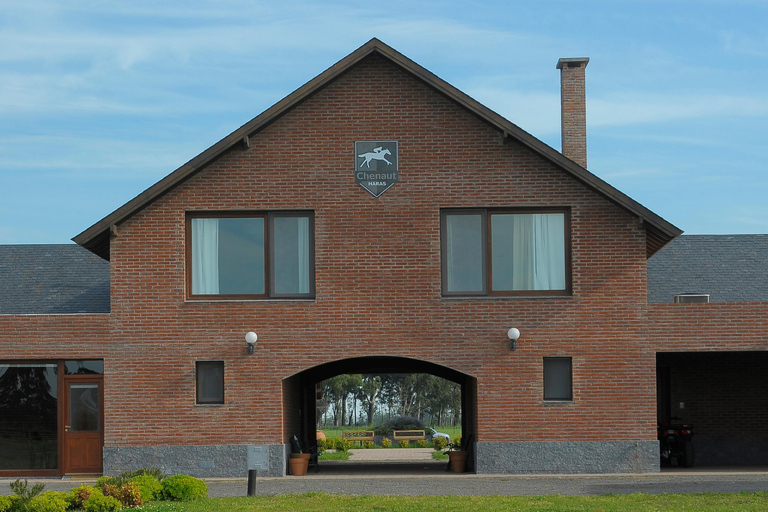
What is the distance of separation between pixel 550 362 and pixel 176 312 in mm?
7908

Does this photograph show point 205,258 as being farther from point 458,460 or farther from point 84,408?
point 458,460

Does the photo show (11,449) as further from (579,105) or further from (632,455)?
(579,105)

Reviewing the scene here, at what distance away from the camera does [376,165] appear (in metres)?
21.8

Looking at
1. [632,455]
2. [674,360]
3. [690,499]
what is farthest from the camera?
[674,360]

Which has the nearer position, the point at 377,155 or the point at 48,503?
the point at 48,503

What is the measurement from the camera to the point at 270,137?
21.7 metres

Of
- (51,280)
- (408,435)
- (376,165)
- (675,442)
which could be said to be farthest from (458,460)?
(408,435)

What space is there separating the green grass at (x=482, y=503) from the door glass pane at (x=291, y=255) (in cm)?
547

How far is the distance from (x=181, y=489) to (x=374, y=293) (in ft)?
21.2

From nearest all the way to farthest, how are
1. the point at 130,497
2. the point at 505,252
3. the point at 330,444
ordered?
the point at 130,497 < the point at 505,252 < the point at 330,444

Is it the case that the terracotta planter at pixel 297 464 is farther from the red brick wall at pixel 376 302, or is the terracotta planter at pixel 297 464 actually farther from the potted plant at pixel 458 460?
the potted plant at pixel 458 460

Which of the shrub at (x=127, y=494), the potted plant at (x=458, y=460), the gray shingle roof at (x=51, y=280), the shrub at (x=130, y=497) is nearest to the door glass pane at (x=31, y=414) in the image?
the gray shingle roof at (x=51, y=280)

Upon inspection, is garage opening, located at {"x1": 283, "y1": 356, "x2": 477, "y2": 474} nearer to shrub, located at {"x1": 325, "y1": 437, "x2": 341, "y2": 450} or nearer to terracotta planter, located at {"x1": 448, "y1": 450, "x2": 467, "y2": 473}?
terracotta planter, located at {"x1": 448, "y1": 450, "x2": 467, "y2": 473}

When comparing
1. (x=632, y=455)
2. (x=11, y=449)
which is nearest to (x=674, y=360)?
(x=632, y=455)
